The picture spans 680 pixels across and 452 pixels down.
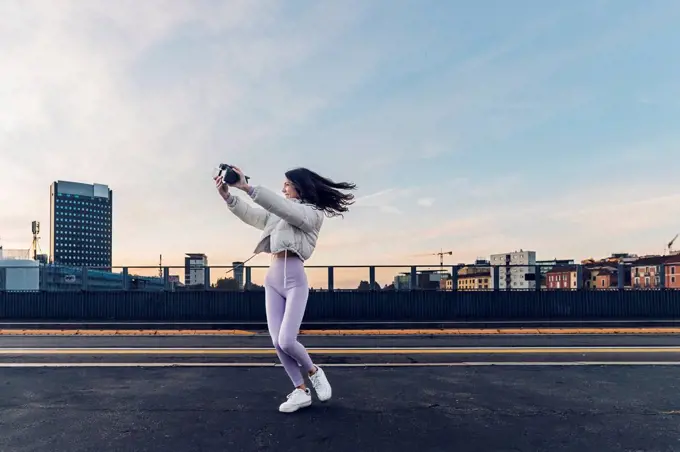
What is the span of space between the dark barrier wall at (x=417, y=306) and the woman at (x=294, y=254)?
1022cm

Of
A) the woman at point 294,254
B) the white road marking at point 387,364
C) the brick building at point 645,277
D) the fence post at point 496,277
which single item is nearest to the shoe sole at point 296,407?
the woman at point 294,254

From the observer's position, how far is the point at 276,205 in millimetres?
3373

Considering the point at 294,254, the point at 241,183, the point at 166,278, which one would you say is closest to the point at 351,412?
the point at 294,254

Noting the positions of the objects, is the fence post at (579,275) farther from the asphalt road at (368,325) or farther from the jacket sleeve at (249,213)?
the jacket sleeve at (249,213)

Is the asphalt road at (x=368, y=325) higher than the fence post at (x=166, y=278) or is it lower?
lower

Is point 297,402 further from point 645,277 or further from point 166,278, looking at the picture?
point 645,277

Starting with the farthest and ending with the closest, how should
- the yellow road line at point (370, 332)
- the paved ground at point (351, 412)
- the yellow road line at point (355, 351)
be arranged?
1. the yellow road line at point (370, 332)
2. the yellow road line at point (355, 351)
3. the paved ground at point (351, 412)

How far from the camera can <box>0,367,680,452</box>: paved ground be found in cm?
300

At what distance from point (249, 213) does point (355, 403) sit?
5.65 ft

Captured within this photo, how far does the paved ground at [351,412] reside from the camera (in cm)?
300

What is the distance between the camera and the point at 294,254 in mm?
3787

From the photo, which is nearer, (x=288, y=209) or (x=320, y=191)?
(x=288, y=209)

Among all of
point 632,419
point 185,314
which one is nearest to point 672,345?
point 632,419

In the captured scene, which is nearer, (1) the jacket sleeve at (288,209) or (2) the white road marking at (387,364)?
(1) the jacket sleeve at (288,209)
